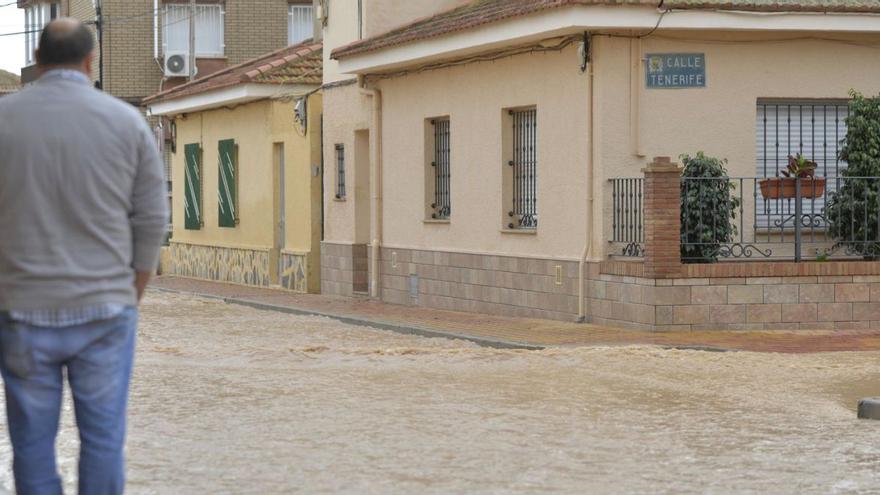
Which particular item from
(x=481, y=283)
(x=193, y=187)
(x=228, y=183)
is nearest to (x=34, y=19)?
(x=193, y=187)

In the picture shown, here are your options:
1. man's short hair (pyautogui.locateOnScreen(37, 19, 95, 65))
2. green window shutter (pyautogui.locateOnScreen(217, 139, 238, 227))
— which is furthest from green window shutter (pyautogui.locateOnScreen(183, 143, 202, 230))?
man's short hair (pyautogui.locateOnScreen(37, 19, 95, 65))

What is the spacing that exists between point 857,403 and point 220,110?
21853 mm

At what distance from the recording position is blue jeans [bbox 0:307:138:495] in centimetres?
536

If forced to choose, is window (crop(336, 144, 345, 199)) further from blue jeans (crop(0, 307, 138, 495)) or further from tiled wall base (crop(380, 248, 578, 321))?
blue jeans (crop(0, 307, 138, 495))

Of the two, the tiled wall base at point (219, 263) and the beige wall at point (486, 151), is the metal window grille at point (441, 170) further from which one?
the tiled wall base at point (219, 263)

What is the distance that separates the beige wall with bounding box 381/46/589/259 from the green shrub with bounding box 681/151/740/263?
1.39 meters

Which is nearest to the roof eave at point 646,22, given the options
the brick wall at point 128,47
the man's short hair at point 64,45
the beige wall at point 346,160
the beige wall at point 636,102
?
the beige wall at point 636,102

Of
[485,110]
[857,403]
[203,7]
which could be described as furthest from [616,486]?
[203,7]

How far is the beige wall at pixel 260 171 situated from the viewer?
90.0 feet

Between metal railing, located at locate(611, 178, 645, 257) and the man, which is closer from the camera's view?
the man

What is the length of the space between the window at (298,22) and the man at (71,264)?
38400mm

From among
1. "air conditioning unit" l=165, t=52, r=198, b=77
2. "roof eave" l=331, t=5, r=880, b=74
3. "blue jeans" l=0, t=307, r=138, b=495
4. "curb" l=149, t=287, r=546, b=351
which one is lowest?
"curb" l=149, t=287, r=546, b=351

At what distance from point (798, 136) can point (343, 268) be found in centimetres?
880

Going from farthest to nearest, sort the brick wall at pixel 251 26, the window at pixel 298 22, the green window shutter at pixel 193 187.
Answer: the window at pixel 298 22
the brick wall at pixel 251 26
the green window shutter at pixel 193 187
